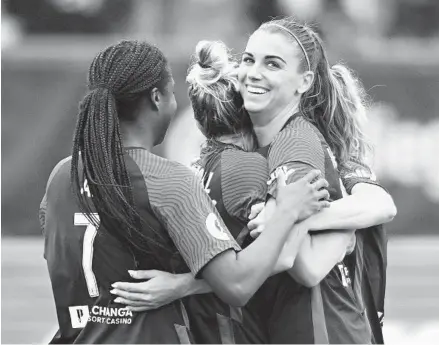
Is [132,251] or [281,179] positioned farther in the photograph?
[281,179]

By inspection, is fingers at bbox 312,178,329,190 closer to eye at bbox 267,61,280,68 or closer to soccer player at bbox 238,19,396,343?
soccer player at bbox 238,19,396,343

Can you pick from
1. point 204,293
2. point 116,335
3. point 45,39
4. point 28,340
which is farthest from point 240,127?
point 45,39

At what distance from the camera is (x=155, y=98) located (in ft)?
9.27

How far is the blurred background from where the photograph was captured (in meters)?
12.1

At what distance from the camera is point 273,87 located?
10.9 feet

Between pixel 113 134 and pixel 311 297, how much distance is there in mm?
982

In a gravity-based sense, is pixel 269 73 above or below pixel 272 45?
below

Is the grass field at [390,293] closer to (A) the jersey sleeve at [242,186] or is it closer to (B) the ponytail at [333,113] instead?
(B) the ponytail at [333,113]

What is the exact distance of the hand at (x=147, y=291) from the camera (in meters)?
2.73

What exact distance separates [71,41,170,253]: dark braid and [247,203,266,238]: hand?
38 centimetres

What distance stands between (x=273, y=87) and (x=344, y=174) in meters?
0.49

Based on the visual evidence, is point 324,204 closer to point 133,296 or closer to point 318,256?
point 318,256

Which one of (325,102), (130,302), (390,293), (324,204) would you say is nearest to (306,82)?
(325,102)

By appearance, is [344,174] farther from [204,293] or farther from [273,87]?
[204,293]
